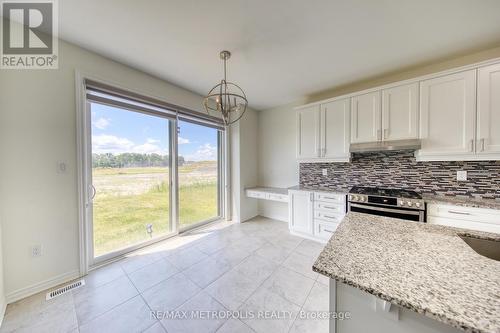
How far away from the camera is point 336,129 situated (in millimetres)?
2934

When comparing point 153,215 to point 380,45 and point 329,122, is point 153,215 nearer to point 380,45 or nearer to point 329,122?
point 329,122

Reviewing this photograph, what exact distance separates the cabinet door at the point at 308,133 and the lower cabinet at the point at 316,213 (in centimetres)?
71

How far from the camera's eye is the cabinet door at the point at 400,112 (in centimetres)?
233

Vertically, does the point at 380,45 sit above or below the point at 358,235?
above

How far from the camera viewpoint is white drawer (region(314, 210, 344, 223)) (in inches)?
108

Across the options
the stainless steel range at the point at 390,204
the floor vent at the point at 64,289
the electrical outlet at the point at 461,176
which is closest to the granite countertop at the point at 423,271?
the stainless steel range at the point at 390,204

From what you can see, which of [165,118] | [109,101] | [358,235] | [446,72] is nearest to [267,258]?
[358,235]

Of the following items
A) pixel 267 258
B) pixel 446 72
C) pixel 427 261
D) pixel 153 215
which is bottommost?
pixel 267 258

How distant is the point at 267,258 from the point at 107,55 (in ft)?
10.6

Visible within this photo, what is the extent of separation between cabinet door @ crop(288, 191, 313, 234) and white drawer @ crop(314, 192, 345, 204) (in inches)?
4.4

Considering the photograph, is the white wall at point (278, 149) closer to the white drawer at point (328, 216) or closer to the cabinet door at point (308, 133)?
the cabinet door at point (308, 133)

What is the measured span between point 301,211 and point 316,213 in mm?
263

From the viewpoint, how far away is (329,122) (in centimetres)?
300

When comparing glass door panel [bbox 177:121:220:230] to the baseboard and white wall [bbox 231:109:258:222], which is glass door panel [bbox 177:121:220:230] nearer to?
white wall [bbox 231:109:258:222]
